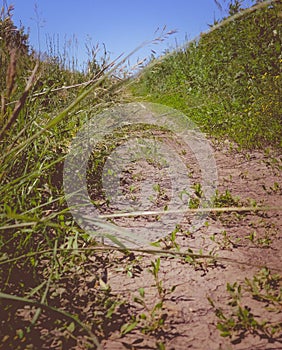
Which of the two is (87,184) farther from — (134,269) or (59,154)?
(134,269)

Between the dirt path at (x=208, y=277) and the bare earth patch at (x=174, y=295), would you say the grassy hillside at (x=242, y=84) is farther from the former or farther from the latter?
the bare earth patch at (x=174, y=295)

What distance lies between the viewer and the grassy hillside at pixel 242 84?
10.7 ft

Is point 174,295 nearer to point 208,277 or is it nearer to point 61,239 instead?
point 208,277

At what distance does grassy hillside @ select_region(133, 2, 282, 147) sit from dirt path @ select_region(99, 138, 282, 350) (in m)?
1.16

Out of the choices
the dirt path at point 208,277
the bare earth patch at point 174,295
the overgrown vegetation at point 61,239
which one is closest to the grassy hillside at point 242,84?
the overgrown vegetation at point 61,239

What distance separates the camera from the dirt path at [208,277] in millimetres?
1048

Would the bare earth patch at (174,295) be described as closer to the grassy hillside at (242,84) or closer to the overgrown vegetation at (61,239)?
the overgrown vegetation at (61,239)

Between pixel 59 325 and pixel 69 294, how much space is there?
0.17 metres

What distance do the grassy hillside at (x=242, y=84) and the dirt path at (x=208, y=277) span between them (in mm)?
1161

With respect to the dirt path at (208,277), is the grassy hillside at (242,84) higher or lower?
higher

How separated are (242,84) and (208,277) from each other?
3323mm

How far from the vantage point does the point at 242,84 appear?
4.17 m

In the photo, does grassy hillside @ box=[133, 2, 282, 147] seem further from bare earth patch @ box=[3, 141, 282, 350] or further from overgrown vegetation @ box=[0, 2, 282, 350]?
bare earth patch @ box=[3, 141, 282, 350]

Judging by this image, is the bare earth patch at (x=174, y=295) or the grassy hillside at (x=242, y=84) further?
the grassy hillside at (x=242, y=84)
